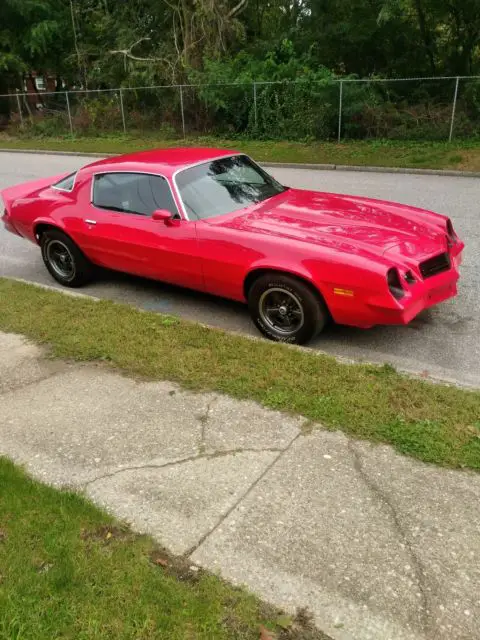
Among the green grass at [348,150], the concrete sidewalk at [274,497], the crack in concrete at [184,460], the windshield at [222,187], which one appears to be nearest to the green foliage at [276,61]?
the green grass at [348,150]

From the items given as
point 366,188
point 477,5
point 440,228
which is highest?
point 477,5

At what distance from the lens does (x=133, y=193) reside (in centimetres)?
571

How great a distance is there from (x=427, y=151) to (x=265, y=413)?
13240 millimetres

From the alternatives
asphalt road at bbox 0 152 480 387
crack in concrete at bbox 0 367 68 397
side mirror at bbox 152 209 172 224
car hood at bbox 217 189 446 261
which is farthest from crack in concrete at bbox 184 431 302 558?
side mirror at bbox 152 209 172 224

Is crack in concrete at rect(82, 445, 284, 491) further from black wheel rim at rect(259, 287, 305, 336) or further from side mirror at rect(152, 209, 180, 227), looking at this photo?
side mirror at rect(152, 209, 180, 227)

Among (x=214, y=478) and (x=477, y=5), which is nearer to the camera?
(x=214, y=478)

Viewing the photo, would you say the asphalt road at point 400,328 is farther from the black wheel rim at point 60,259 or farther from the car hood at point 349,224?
the car hood at point 349,224

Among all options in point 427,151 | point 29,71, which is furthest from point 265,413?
point 29,71

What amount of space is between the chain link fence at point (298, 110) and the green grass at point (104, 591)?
625 inches

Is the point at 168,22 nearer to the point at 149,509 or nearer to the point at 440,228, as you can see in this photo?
the point at 440,228

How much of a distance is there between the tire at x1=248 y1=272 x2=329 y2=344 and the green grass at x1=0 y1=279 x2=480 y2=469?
0.24 m

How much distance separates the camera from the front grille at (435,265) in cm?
453

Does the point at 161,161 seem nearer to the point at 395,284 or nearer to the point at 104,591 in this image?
the point at 395,284

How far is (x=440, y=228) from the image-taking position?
5.09 metres
